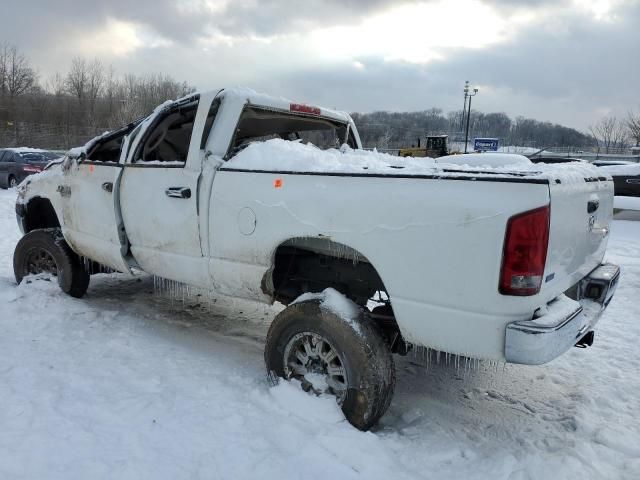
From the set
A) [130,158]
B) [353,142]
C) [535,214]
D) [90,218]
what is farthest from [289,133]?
[535,214]

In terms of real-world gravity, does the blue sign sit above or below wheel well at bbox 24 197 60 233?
above

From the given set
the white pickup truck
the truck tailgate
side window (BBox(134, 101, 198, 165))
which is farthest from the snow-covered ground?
side window (BBox(134, 101, 198, 165))

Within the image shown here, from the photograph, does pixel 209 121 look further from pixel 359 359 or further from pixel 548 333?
pixel 548 333

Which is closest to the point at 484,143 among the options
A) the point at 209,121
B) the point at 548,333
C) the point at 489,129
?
the point at 209,121

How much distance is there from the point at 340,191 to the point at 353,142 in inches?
105

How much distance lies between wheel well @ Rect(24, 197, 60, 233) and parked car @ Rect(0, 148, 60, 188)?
12.7m

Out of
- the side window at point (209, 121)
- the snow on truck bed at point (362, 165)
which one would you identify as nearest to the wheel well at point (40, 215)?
the side window at point (209, 121)

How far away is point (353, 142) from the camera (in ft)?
17.9

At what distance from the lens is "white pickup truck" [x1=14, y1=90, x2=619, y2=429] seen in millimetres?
2488

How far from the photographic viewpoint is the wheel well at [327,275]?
321cm

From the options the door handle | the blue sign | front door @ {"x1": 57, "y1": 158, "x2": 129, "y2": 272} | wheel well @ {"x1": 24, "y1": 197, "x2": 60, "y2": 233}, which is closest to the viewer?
the door handle

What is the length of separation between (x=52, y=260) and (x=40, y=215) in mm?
731

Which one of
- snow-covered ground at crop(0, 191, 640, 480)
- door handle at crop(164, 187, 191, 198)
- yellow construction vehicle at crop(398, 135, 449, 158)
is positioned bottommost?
snow-covered ground at crop(0, 191, 640, 480)

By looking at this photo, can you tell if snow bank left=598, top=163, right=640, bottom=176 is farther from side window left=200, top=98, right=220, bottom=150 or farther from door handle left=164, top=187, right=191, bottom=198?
door handle left=164, top=187, right=191, bottom=198
